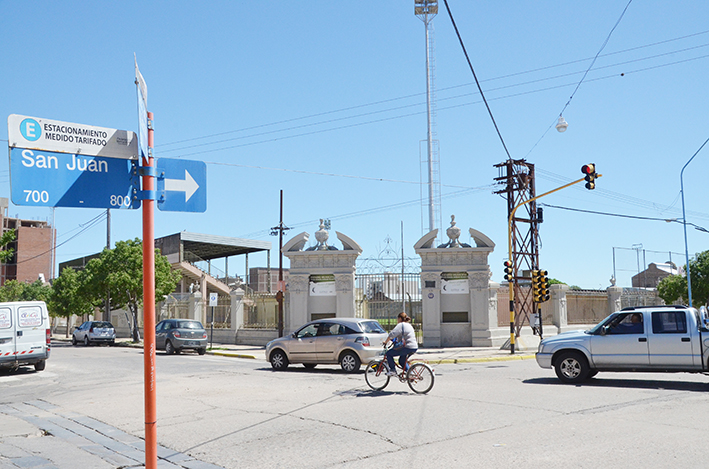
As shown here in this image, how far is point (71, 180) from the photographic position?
5.20 metres

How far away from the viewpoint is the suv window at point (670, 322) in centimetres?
1377

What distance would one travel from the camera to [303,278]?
28.1 meters

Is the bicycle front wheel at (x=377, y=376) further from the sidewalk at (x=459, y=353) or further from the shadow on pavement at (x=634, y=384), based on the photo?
the sidewalk at (x=459, y=353)

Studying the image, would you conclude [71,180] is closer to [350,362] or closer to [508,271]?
[350,362]

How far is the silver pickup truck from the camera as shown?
13578mm

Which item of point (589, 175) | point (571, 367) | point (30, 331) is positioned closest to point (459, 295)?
point (589, 175)

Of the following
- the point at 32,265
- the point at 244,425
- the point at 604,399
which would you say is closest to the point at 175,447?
the point at 244,425

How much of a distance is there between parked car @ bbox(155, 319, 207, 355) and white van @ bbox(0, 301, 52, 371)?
7707 mm

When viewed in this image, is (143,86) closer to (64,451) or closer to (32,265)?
(64,451)

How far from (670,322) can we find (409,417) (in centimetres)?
718

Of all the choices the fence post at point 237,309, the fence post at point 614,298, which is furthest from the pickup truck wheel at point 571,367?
the fence post at point 614,298

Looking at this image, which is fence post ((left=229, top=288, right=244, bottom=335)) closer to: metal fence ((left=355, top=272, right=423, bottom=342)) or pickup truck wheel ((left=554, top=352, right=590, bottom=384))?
metal fence ((left=355, top=272, right=423, bottom=342))

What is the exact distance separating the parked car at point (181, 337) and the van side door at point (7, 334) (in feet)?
28.9

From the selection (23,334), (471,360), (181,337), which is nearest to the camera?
(23,334)
